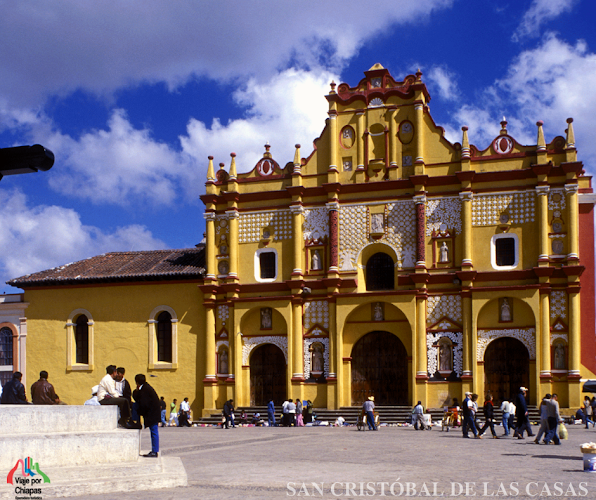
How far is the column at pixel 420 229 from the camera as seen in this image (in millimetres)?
33500

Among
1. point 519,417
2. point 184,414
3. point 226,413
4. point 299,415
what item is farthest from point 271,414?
point 519,417

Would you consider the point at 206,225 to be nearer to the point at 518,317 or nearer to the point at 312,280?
the point at 312,280

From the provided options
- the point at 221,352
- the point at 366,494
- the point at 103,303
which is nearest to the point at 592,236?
the point at 221,352

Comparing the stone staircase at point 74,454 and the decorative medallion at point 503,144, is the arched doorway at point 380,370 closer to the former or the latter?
the decorative medallion at point 503,144

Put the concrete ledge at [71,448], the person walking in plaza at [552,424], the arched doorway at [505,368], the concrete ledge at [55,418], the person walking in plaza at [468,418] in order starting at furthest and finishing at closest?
the arched doorway at [505,368], the person walking in plaza at [468,418], the person walking in plaza at [552,424], the concrete ledge at [55,418], the concrete ledge at [71,448]

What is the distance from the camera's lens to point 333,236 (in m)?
34.7

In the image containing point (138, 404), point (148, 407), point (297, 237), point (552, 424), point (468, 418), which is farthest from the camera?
point (297, 237)

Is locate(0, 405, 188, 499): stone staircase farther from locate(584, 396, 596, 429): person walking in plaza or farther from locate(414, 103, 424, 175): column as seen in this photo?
locate(414, 103, 424, 175): column

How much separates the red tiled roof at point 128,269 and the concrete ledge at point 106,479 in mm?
24064

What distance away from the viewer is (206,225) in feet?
121

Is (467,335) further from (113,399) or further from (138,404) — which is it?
(113,399)

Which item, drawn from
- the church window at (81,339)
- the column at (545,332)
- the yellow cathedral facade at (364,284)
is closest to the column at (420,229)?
the yellow cathedral facade at (364,284)

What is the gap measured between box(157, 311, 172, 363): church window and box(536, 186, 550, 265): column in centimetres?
1681

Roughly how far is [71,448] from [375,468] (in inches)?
221
